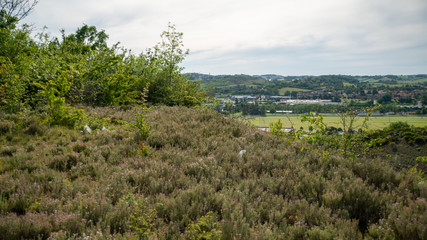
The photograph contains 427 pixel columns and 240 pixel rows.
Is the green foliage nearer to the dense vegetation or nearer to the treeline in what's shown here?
the dense vegetation

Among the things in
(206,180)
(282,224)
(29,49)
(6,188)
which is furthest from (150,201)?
(29,49)

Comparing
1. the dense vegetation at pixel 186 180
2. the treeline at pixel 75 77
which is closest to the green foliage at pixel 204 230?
the dense vegetation at pixel 186 180

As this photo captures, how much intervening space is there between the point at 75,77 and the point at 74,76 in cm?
8

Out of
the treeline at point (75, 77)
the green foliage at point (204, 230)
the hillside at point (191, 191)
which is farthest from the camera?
the treeline at point (75, 77)

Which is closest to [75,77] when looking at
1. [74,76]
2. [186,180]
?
[74,76]

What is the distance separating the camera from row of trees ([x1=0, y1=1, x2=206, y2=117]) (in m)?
7.80

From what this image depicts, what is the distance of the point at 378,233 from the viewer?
3.06 metres

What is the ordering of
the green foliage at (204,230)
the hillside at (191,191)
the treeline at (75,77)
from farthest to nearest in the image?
1. the treeline at (75,77)
2. the hillside at (191,191)
3. the green foliage at (204,230)

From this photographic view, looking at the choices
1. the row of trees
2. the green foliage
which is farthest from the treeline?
the green foliage

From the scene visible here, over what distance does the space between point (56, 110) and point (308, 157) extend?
7634mm

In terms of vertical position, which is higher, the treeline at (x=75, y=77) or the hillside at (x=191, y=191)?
the treeline at (x=75, y=77)

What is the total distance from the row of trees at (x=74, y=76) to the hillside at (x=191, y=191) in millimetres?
1479

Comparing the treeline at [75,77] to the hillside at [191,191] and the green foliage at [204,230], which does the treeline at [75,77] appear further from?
the green foliage at [204,230]

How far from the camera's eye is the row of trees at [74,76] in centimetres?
780
